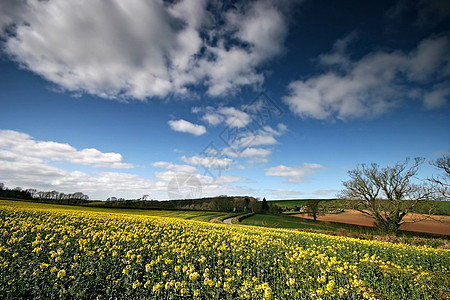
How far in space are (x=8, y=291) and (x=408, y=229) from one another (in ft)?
207

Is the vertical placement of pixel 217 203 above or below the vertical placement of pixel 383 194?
below

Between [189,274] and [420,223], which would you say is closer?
[189,274]

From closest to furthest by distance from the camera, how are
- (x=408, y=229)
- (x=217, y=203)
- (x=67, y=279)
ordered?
(x=67, y=279) → (x=408, y=229) → (x=217, y=203)

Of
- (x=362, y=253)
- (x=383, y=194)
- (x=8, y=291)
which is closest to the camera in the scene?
(x=8, y=291)

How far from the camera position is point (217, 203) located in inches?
4072

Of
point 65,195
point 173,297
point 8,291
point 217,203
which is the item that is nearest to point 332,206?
point 173,297

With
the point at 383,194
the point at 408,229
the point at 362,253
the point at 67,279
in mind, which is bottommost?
the point at 408,229

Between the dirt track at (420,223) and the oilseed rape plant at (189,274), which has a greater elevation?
the oilseed rape plant at (189,274)

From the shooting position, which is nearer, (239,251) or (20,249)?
(20,249)

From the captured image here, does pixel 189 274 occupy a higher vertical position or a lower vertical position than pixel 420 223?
higher

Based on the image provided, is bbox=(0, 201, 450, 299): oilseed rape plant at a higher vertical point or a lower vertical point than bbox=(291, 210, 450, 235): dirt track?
higher

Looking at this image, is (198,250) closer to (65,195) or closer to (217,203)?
(217,203)

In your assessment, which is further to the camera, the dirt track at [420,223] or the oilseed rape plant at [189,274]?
the dirt track at [420,223]

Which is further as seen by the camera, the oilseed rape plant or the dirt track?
the dirt track
